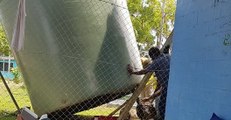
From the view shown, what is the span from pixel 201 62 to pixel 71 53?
2509mm

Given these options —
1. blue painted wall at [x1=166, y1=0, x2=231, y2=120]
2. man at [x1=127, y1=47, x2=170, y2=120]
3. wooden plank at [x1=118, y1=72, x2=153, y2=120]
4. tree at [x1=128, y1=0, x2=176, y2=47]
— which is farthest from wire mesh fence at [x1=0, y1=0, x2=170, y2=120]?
tree at [x1=128, y1=0, x2=176, y2=47]

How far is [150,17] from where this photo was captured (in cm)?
2530

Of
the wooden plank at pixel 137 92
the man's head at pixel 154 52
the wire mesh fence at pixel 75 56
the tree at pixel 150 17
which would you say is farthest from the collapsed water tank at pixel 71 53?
the tree at pixel 150 17

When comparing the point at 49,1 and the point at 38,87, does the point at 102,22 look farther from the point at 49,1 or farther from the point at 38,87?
the point at 38,87

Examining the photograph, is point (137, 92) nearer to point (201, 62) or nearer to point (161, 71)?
point (161, 71)

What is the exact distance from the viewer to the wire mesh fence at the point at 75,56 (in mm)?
5910

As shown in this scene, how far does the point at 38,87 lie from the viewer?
6.16 meters

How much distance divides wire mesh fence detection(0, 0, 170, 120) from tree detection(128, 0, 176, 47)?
16.9m

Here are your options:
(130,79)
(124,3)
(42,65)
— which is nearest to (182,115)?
(130,79)

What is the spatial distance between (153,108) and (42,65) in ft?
6.26

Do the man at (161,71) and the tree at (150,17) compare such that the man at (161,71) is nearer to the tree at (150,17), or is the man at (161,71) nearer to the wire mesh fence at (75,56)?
the wire mesh fence at (75,56)

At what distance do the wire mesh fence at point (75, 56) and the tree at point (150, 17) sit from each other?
55.3 ft

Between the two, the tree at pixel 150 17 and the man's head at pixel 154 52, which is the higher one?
the man's head at pixel 154 52

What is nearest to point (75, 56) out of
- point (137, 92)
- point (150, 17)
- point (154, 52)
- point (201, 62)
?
point (137, 92)
